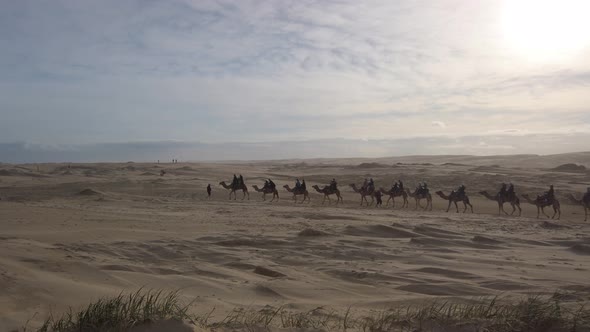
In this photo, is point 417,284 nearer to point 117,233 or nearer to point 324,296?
point 324,296

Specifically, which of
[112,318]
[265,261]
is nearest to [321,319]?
[112,318]

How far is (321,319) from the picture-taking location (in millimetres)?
5824

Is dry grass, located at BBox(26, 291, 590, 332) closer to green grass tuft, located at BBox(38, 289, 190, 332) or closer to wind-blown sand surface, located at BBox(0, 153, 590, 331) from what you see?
green grass tuft, located at BBox(38, 289, 190, 332)

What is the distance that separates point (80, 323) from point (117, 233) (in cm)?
793

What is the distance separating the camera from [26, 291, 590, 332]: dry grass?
4.70m

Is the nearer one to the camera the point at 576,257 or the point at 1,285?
the point at 1,285

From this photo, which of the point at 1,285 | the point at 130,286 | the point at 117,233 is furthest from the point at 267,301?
the point at 117,233

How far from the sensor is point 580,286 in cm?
802

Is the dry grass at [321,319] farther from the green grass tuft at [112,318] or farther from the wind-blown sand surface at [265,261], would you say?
the wind-blown sand surface at [265,261]

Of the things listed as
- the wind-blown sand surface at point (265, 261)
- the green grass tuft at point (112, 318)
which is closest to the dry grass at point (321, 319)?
the green grass tuft at point (112, 318)

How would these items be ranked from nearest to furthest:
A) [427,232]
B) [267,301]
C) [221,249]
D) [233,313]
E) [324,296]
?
[233,313] < [267,301] < [324,296] < [221,249] < [427,232]

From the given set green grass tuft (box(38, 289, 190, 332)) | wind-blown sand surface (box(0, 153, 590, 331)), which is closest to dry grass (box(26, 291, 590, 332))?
green grass tuft (box(38, 289, 190, 332))

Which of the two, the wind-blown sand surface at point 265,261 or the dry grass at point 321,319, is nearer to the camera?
the dry grass at point 321,319

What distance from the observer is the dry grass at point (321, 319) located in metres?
4.70
